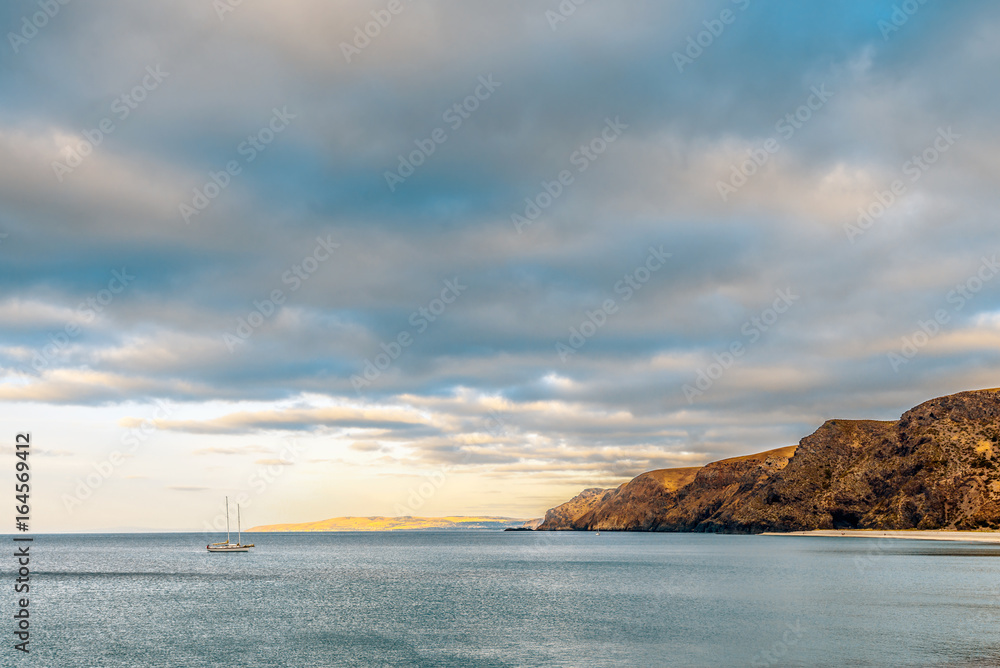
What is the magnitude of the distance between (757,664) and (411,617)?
38525mm

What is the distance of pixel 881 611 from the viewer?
7144 centimetres

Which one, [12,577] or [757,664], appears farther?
[12,577]

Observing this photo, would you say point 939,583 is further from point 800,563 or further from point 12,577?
point 12,577

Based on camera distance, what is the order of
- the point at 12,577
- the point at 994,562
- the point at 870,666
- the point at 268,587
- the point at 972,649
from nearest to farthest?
the point at 870,666 < the point at 972,649 < the point at 268,587 < the point at 994,562 < the point at 12,577

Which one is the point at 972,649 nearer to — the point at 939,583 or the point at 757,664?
the point at 757,664

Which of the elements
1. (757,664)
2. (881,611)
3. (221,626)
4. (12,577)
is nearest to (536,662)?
(757,664)

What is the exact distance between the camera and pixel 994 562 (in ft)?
429

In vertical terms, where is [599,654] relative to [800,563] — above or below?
above

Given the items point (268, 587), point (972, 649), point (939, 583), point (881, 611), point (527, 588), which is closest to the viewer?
point (972, 649)

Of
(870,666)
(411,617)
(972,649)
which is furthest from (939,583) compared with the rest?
(411,617)
